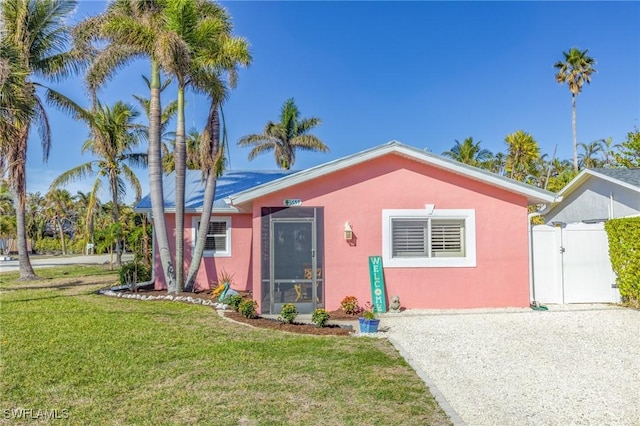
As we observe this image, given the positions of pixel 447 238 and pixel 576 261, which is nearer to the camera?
pixel 447 238

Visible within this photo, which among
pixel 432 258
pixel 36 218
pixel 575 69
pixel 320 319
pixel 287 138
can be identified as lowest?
pixel 320 319

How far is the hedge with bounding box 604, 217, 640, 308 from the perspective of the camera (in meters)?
9.86

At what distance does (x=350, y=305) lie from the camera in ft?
31.8

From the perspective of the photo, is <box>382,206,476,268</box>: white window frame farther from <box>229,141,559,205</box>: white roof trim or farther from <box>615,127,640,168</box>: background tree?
<box>615,127,640,168</box>: background tree

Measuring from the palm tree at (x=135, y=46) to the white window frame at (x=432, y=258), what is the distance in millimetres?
6583

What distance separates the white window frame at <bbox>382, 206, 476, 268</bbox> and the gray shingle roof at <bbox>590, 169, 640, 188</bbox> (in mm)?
6038

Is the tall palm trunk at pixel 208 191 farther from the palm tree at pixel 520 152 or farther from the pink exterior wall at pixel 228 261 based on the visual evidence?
the palm tree at pixel 520 152

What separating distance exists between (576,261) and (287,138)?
21751mm

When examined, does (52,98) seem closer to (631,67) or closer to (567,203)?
(567,203)

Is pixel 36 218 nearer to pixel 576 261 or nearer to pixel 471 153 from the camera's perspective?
pixel 471 153

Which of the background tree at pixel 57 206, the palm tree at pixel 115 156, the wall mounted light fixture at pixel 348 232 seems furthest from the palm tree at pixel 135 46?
the background tree at pixel 57 206

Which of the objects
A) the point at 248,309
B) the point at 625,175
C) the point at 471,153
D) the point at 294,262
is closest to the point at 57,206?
the point at 471,153

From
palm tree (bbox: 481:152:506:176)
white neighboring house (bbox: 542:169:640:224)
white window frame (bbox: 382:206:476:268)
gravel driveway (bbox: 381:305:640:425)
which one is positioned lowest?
gravel driveway (bbox: 381:305:640:425)

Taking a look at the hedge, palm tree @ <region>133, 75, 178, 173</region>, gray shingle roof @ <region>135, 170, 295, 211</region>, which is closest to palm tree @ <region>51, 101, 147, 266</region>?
palm tree @ <region>133, 75, 178, 173</region>
